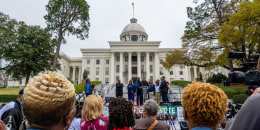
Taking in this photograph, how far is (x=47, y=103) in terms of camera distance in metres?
1.01

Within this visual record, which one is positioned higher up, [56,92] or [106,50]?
[106,50]

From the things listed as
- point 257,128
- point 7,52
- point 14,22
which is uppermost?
point 14,22

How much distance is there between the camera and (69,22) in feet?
56.3

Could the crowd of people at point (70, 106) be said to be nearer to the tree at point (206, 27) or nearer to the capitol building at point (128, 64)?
the tree at point (206, 27)

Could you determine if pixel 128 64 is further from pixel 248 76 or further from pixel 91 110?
pixel 91 110

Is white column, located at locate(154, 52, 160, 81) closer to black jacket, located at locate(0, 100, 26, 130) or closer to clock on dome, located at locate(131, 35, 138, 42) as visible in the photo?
clock on dome, located at locate(131, 35, 138, 42)

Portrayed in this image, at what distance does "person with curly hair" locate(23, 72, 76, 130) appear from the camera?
39.7 inches

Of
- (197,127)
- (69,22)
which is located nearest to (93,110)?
(197,127)

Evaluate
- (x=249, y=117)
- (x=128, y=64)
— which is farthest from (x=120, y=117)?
(x=128, y=64)

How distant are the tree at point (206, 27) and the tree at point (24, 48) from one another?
20.7 meters

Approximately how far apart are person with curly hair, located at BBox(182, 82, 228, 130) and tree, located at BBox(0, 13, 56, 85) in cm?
2308

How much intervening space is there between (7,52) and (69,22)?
11216 millimetres

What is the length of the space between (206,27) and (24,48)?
26.3 metres

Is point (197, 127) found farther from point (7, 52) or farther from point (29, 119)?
point (7, 52)
